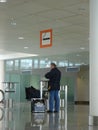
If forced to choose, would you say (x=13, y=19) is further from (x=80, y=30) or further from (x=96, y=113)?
(x=96, y=113)

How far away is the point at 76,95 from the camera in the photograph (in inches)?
1033

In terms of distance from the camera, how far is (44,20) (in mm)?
12523

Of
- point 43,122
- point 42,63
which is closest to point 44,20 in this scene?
point 43,122

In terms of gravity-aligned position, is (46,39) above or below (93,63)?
above

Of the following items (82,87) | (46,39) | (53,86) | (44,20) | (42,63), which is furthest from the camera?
(42,63)

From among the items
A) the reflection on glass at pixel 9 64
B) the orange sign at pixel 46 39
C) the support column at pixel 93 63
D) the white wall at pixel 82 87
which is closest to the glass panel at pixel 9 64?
the reflection on glass at pixel 9 64

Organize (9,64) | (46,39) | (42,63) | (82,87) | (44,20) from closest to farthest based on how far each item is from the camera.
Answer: (46,39), (44,20), (82,87), (42,63), (9,64)

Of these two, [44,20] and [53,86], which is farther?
[44,20]

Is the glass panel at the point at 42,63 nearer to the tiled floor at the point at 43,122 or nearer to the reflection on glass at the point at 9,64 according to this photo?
the reflection on glass at the point at 9,64

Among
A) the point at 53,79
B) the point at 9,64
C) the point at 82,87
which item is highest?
the point at 9,64

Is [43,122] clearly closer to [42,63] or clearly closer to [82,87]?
[82,87]

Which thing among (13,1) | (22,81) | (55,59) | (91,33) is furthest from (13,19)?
(22,81)

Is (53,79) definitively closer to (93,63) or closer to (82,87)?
(93,63)

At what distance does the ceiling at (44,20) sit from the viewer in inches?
398
